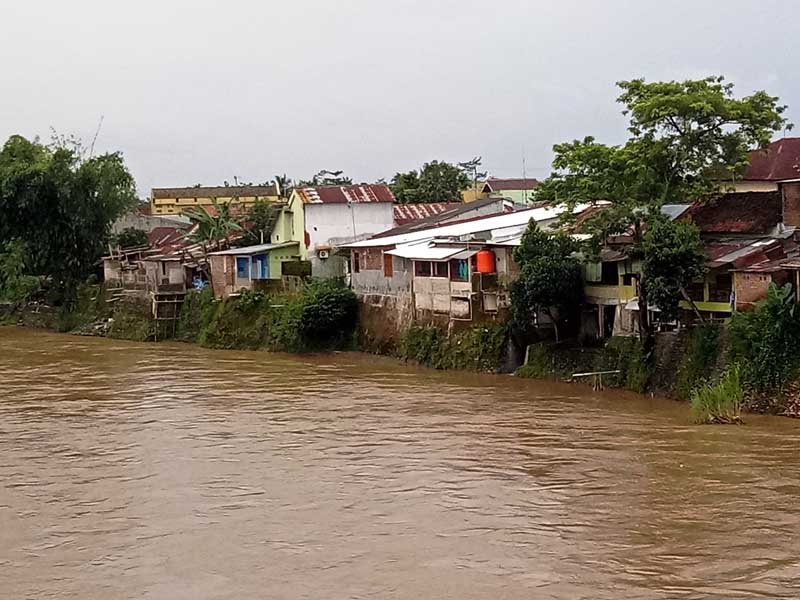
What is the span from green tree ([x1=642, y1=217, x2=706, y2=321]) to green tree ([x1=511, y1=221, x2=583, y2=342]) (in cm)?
236

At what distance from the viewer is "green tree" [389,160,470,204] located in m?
43.7

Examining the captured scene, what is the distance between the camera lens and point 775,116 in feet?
63.5

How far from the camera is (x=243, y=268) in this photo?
96.9 ft

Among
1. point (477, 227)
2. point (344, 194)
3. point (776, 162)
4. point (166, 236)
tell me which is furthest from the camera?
point (166, 236)

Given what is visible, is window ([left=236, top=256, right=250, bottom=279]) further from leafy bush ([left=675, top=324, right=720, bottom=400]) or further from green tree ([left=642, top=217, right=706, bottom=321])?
leafy bush ([left=675, top=324, right=720, bottom=400])

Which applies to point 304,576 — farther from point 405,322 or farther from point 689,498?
point 405,322

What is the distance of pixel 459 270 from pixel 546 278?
3259 mm

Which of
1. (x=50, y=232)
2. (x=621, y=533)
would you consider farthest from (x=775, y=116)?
(x=50, y=232)

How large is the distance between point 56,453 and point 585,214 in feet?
38.4

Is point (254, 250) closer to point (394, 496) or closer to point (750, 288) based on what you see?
point (750, 288)

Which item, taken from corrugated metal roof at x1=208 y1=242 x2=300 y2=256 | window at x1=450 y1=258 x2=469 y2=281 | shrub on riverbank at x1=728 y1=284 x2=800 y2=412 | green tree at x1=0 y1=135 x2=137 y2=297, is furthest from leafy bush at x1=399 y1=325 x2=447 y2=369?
green tree at x1=0 y1=135 x2=137 y2=297

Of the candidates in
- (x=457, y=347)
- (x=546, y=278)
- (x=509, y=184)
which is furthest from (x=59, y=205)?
(x=509, y=184)

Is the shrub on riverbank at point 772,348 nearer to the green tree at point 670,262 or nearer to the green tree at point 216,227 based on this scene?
the green tree at point 670,262

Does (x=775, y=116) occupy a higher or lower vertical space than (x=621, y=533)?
higher
